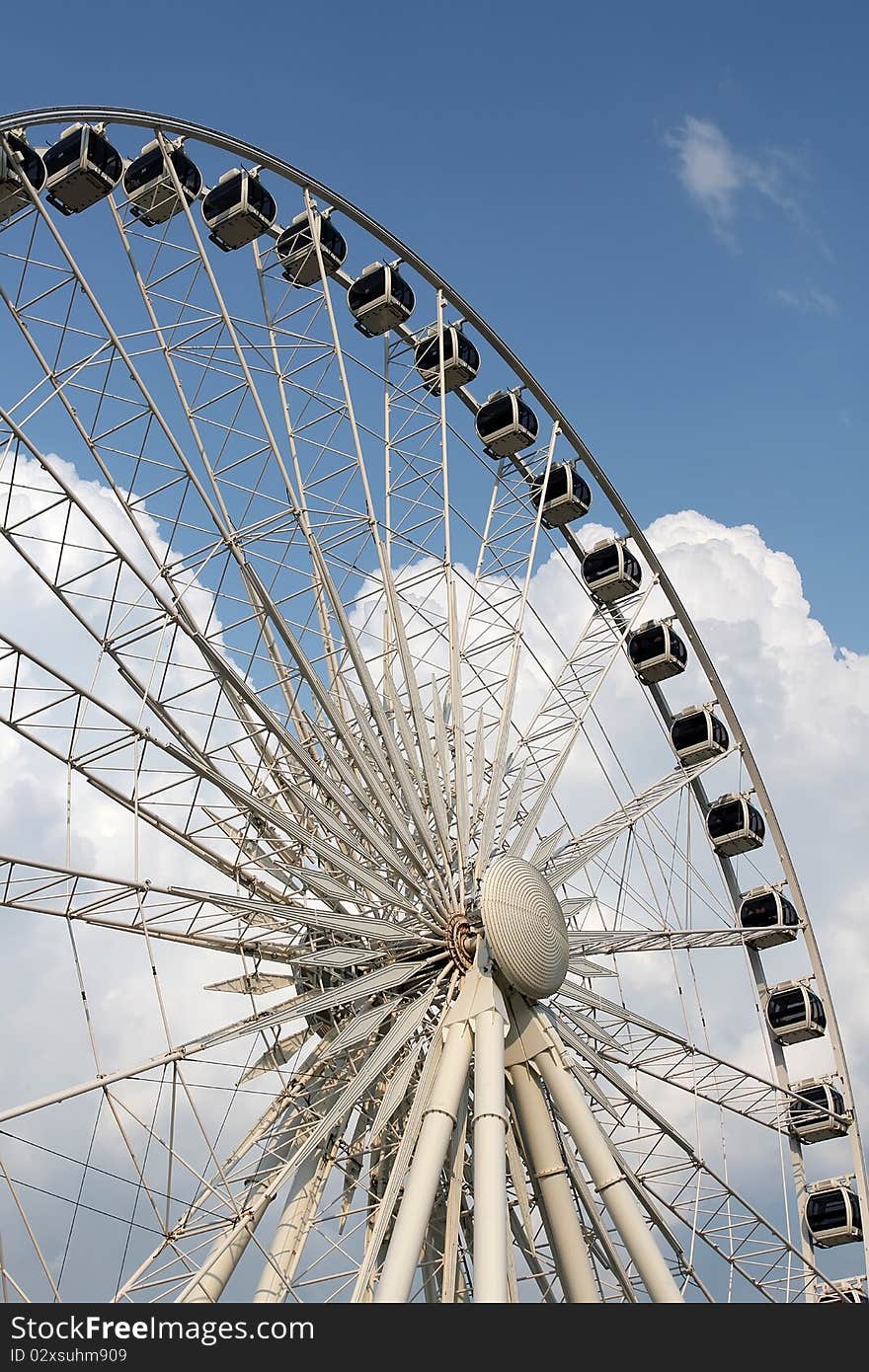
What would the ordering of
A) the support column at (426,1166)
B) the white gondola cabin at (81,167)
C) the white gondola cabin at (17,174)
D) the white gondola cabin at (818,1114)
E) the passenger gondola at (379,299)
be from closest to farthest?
the support column at (426,1166), the white gondola cabin at (17,174), the white gondola cabin at (81,167), the passenger gondola at (379,299), the white gondola cabin at (818,1114)

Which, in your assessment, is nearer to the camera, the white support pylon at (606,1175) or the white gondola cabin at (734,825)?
the white support pylon at (606,1175)

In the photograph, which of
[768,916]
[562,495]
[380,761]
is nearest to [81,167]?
[380,761]

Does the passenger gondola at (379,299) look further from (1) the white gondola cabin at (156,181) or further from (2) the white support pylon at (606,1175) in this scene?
(2) the white support pylon at (606,1175)

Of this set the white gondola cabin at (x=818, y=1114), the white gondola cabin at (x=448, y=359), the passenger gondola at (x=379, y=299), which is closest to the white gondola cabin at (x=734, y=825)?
the white gondola cabin at (x=818, y=1114)

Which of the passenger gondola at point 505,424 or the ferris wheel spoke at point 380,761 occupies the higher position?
the passenger gondola at point 505,424

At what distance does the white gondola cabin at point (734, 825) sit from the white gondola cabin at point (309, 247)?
14209mm

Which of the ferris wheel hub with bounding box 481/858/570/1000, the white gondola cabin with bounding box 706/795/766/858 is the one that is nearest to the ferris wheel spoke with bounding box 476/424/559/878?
the ferris wheel hub with bounding box 481/858/570/1000

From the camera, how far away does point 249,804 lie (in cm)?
2409

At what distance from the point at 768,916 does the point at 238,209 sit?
59.6 feet

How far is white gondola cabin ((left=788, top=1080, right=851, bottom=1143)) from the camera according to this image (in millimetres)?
34750

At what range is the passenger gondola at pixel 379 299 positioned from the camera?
3112 centimetres
